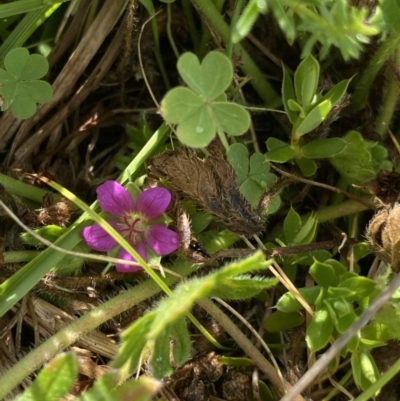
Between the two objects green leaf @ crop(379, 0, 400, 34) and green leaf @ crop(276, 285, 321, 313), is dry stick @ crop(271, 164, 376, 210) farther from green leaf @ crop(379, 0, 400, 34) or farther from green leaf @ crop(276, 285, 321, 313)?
green leaf @ crop(379, 0, 400, 34)

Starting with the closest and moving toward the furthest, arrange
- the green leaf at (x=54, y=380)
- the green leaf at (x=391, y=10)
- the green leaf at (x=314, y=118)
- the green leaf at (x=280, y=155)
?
1. the green leaf at (x=54, y=380)
2. the green leaf at (x=391, y=10)
3. the green leaf at (x=314, y=118)
4. the green leaf at (x=280, y=155)

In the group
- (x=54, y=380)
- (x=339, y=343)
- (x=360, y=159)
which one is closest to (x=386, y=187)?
(x=360, y=159)

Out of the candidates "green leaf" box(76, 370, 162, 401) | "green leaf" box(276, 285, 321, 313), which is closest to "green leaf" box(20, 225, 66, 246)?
"green leaf" box(76, 370, 162, 401)

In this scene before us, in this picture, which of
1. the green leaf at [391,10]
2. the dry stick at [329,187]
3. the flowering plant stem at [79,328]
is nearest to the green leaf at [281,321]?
the flowering plant stem at [79,328]

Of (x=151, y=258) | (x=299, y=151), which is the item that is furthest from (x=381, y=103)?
(x=151, y=258)

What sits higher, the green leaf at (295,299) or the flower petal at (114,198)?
the flower petal at (114,198)

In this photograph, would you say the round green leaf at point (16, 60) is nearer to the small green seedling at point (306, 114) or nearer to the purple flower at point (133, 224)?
the purple flower at point (133, 224)

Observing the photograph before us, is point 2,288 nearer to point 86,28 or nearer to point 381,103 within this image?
point 86,28

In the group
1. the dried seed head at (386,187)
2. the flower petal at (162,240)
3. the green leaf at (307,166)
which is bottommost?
the dried seed head at (386,187)
